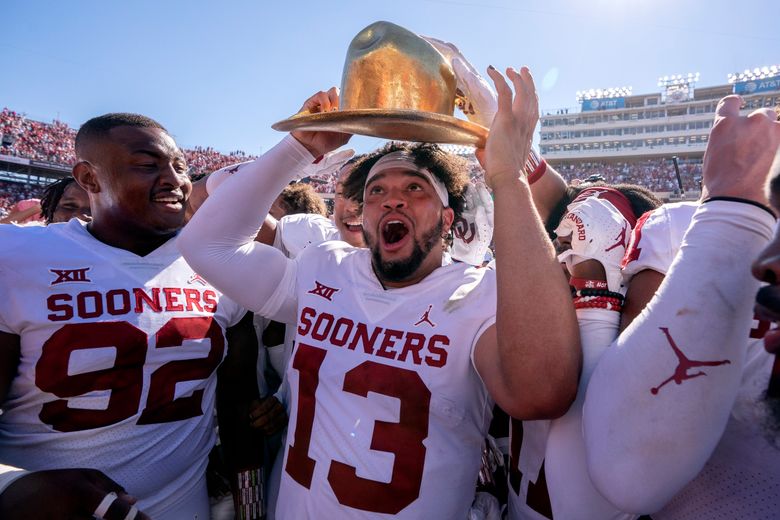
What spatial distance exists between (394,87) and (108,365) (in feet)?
4.73

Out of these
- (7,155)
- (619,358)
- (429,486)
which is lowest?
(429,486)

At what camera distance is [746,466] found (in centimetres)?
94

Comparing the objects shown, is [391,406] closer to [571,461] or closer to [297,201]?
[571,461]

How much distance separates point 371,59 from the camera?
1363mm

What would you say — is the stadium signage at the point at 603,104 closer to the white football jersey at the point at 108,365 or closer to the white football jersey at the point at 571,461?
A: the white football jersey at the point at 571,461

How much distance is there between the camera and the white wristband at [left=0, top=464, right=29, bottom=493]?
1214 millimetres

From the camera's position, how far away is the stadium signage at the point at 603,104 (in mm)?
59344

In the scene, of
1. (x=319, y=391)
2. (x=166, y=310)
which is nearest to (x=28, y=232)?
(x=166, y=310)

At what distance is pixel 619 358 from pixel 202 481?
5.90 feet

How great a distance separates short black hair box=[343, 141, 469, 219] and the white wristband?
67.5 inches

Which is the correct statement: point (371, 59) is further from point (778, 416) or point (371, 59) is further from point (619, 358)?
point (778, 416)

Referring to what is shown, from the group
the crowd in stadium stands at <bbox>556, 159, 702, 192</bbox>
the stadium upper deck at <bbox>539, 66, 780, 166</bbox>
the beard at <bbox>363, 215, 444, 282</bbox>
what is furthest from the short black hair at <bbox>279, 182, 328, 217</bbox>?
the stadium upper deck at <bbox>539, 66, 780, 166</bbox>

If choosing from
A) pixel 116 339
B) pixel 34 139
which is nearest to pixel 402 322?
pixel 116 339

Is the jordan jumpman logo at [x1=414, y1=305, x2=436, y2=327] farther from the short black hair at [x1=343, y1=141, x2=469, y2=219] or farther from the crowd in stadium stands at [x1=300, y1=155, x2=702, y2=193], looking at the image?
the crowd in stadium stands at [x1=300, y1=155, x2=702, y2=193]
